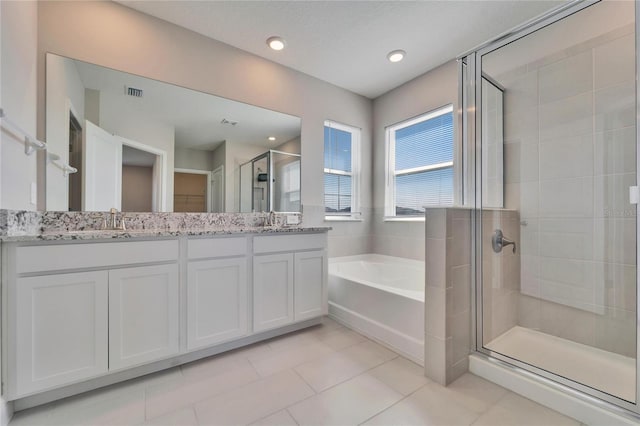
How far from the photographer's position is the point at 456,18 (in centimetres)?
205

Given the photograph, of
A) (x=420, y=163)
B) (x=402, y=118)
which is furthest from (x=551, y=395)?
(x=402, y=118)

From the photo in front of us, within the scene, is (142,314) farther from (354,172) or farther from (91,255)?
(354,172)

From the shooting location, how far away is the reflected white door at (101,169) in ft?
5.95

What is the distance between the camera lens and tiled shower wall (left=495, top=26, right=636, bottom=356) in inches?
63.5

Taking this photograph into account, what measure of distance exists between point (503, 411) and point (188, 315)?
6.05ft

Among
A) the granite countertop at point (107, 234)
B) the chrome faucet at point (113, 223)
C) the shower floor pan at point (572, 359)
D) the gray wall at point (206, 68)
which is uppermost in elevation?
the gray wall at point (206, 68)

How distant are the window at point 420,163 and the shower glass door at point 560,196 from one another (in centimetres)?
65

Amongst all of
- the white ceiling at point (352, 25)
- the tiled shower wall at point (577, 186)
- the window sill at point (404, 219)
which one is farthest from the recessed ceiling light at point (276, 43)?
the window sill at point (404, 219)

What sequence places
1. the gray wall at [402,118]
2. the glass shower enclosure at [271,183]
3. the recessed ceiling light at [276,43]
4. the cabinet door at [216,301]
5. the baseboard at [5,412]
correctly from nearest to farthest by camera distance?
the baseboard at [5,412] < the cabinet door at [216,301] < the recessed ceiling light at [276,43] < the glass shower enclosure at [271,183] < the gray wall at [402,118]

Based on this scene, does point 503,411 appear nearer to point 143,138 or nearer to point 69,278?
point 69,278

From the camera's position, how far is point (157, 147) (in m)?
2.12

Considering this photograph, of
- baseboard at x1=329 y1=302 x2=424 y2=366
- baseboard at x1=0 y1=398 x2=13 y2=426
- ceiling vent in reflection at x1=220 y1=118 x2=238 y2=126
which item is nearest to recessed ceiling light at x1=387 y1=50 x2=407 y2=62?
ceiling vent in reflection at x1=220 y1=118 x2=238 y2=126

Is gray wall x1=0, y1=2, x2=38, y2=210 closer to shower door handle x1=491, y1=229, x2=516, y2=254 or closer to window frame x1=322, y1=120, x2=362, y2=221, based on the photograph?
window frame x1=322, y1=120, x2=362, y2=221

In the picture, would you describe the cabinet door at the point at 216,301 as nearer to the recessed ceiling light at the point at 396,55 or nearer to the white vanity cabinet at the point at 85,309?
the white vanity cabinet at the point at 85,309
